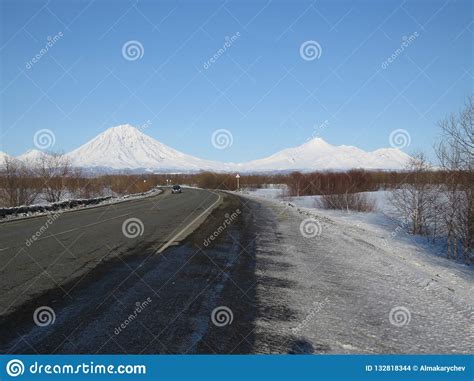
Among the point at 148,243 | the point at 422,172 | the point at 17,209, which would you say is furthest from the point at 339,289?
the point at 17,209

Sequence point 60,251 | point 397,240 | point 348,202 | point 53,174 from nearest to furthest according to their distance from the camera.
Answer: point 60,251
point 397,240
point 348,202
point 53,174

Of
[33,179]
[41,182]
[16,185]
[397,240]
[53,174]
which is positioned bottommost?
[397,240]

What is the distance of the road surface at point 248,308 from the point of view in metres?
4.16

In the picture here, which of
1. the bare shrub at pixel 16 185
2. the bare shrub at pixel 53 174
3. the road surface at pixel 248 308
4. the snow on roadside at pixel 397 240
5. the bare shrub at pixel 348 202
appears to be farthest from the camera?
the bare shrub at pixel 53 174

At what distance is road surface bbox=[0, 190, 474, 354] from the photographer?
416 cm

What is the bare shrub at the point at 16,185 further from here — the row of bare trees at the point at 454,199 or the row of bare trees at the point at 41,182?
the row of bare trees at the point at 454,199

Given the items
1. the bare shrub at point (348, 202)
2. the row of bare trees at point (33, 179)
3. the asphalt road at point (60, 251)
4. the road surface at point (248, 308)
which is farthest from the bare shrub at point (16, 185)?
the road surface at point (248, 308)

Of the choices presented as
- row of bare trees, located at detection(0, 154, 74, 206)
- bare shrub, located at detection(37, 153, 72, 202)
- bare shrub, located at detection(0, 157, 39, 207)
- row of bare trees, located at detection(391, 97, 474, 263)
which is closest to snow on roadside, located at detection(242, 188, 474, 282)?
row of bare trees, located at detection(391, 97, 474, 263)

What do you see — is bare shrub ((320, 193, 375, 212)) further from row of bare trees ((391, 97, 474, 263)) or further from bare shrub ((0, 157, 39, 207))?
bare shrub ((0, 157, 39, 207))

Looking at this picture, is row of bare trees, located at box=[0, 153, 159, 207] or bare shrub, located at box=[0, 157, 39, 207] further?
row of bare trees, located at box=[0, 153, 159, 207]

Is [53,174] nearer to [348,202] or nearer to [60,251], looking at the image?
[348,202]

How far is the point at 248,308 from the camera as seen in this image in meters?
5.34

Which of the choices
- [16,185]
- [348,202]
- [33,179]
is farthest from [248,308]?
[33,179]

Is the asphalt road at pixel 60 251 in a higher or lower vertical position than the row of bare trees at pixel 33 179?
lower
